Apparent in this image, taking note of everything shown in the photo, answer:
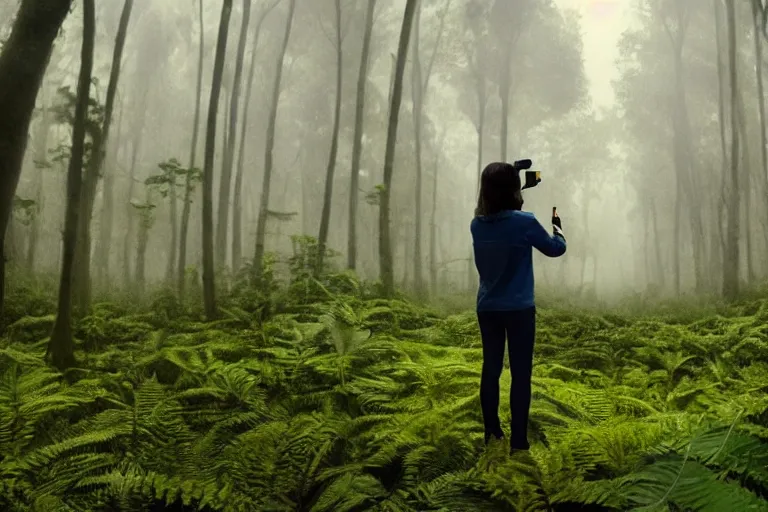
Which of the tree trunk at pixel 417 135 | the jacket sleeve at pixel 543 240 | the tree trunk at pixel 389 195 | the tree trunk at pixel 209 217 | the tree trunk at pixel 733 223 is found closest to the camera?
the jacket sleeve at pixel 543 240

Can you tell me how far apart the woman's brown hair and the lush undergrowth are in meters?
1.05

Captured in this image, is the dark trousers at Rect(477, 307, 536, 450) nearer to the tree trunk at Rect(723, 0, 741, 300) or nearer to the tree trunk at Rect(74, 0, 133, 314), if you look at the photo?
the tree trunk at Rect(74, 0, 133, 314)

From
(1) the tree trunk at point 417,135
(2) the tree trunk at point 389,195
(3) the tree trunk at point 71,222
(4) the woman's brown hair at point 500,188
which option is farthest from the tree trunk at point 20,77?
(1) the tree trunk at point 417,135

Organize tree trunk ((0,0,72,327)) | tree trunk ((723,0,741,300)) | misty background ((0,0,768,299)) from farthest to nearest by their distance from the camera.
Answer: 1. misty background ((0,0,768,299))
2. tree trunk ((723,0,741,300))
3. tree trunk ((0,0,72,327))

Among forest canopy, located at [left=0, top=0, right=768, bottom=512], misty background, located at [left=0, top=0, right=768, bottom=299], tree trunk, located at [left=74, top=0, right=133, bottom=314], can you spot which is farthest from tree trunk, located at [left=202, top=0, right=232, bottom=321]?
misty background, located at [left=0, top=0, right=768, bottom=299]

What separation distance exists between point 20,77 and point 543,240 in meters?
3.14

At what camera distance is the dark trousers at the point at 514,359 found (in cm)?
208

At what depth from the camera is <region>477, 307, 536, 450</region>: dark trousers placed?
6.81 feet

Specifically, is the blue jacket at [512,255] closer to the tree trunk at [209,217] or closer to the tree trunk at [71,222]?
the tree trunk at [71,222]

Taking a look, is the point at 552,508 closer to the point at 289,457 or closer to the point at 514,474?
the point at 514,474

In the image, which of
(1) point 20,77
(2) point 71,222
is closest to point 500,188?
(1) point 20,77

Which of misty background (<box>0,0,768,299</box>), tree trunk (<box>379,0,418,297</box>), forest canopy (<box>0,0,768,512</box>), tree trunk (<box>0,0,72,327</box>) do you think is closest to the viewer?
forest canopy (<box>0,0,768,512</box>)

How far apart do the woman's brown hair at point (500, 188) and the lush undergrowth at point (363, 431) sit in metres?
1.05

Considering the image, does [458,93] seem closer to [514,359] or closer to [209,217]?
[209,217]
